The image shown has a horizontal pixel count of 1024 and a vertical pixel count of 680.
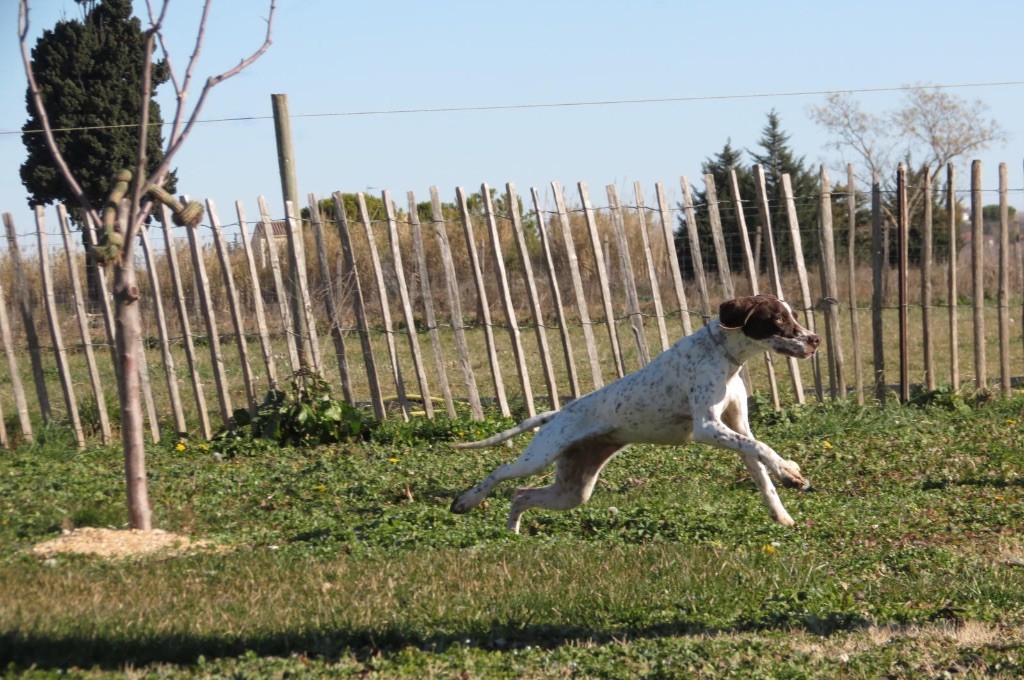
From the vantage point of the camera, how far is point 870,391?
36.6ft

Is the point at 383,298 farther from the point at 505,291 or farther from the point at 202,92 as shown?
the point at 202,92

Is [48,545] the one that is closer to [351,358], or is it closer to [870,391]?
[351,358]

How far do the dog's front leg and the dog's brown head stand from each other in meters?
0.47

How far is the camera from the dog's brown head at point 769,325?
19.4 ft

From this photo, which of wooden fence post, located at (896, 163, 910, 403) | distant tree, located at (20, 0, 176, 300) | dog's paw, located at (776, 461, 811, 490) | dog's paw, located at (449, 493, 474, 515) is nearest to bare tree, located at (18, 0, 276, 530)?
dog's paw, located at (449, 493, 474, 515)

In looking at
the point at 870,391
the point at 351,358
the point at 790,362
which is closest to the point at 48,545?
the point at 351,358

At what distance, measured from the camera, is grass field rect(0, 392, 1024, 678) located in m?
4.33

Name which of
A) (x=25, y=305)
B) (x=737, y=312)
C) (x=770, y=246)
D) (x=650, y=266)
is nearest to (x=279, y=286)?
(x=25, y=305)

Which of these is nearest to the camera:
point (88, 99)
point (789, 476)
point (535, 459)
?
point (789, 476)

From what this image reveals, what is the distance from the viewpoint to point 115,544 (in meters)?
6.28

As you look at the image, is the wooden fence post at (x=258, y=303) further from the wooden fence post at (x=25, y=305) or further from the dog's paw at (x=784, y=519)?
the dog's paw at (x=784, y=519)

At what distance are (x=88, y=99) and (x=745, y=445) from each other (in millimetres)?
24245

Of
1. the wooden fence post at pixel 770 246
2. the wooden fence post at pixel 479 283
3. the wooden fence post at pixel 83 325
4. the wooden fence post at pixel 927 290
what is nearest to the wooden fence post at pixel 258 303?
the wooden fence post at pixel 83 325

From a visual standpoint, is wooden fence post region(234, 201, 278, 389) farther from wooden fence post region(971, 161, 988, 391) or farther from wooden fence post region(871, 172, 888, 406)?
wooden fence post region(971, 161, 988, 391)
